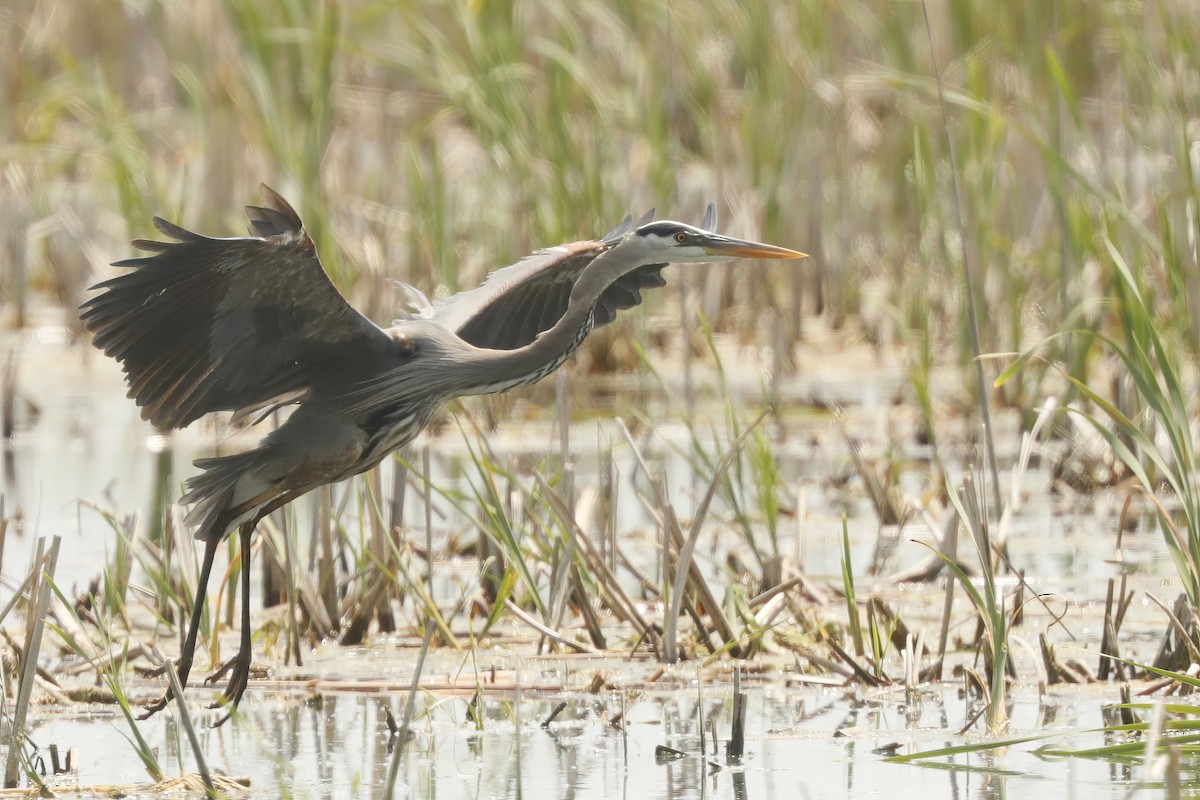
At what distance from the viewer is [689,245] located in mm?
5043

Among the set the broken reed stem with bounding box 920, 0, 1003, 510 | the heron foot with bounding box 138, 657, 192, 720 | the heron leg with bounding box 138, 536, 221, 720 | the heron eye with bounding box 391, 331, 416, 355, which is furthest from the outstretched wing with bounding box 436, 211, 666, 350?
the heron foot with bounding box 138, 657, 192, 720

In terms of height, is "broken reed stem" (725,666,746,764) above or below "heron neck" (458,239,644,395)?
below

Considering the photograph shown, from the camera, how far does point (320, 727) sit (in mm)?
→ 4711

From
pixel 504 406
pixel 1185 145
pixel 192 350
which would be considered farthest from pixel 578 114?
pixel 192 350

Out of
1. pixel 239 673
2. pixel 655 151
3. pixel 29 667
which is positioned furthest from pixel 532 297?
pixel 655 151

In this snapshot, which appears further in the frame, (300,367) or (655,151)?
(655,151)

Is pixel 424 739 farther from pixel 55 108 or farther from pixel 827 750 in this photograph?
pixel 55 108

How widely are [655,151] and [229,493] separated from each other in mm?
4499

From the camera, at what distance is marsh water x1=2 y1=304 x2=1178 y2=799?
418cm

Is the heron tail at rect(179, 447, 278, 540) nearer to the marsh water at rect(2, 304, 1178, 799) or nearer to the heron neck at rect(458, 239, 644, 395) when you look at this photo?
the marsh water at rect(2, 304, 1178, 799)

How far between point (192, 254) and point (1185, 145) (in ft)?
9.22

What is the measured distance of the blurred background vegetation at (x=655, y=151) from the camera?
839 cm

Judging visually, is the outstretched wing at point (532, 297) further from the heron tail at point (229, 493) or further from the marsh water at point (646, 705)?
the marsh water at point (646, 705)

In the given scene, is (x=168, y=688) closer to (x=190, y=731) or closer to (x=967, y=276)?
(x=190, y=731)
